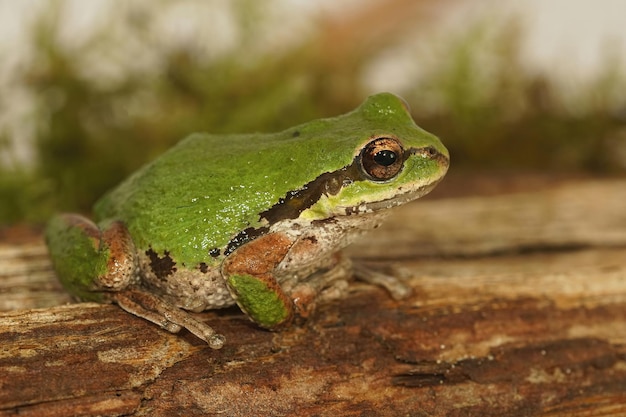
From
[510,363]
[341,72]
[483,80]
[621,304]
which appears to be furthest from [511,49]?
[510,363]

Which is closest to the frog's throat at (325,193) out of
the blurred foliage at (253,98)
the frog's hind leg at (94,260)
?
the frog's hind leg at (94,260)

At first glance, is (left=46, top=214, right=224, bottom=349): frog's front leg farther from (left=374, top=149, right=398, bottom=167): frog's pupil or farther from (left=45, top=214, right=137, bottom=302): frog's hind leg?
(left=374, top=149, right=398, bottom=167): frog's pupil

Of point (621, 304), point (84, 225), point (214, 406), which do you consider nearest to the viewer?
point (214, 406)

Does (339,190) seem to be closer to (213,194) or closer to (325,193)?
(325,193)

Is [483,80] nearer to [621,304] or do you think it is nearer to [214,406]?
[621,304]

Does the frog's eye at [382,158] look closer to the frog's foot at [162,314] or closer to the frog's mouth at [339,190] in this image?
the frog's mouth at [339,190]

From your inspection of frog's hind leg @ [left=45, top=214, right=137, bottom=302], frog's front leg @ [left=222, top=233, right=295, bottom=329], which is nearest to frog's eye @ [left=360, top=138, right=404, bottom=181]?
frog's front leg @ [left=222, top=233, right=295, bottom=329]
